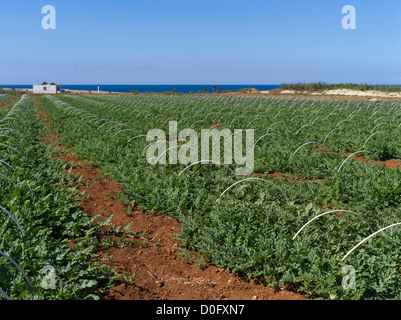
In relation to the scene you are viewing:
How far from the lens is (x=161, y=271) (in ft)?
13.4

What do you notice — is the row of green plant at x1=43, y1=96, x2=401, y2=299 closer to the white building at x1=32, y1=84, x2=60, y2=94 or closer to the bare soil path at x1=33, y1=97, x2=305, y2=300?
the bare soil path at x1=33, y1=97, x2=305, y2=300

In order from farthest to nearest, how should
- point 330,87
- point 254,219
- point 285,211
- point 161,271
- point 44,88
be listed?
1. point 44,88
2. point 330,87
3. point 285,211
4. point 254,219
5. point 161,271

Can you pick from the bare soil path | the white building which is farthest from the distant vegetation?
the bare soil path

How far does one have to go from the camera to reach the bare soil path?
3.62 meters

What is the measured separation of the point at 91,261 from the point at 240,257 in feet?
6.22

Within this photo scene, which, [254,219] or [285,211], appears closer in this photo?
[254,219]

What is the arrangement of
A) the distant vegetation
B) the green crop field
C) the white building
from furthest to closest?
1. the white building
2. the distant vegetation
3. the green crop field

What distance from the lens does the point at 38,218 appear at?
4691mm

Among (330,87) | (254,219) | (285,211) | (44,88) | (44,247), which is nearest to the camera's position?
(44,247)

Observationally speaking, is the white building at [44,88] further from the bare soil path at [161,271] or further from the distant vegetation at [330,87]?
the bare soil path at [161,271]

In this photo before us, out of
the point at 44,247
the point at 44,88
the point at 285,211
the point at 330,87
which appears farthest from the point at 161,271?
the point at 44,88

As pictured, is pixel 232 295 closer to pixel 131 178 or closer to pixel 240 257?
pixel 240 257

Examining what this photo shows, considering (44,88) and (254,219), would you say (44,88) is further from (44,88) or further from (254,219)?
(254,219)
